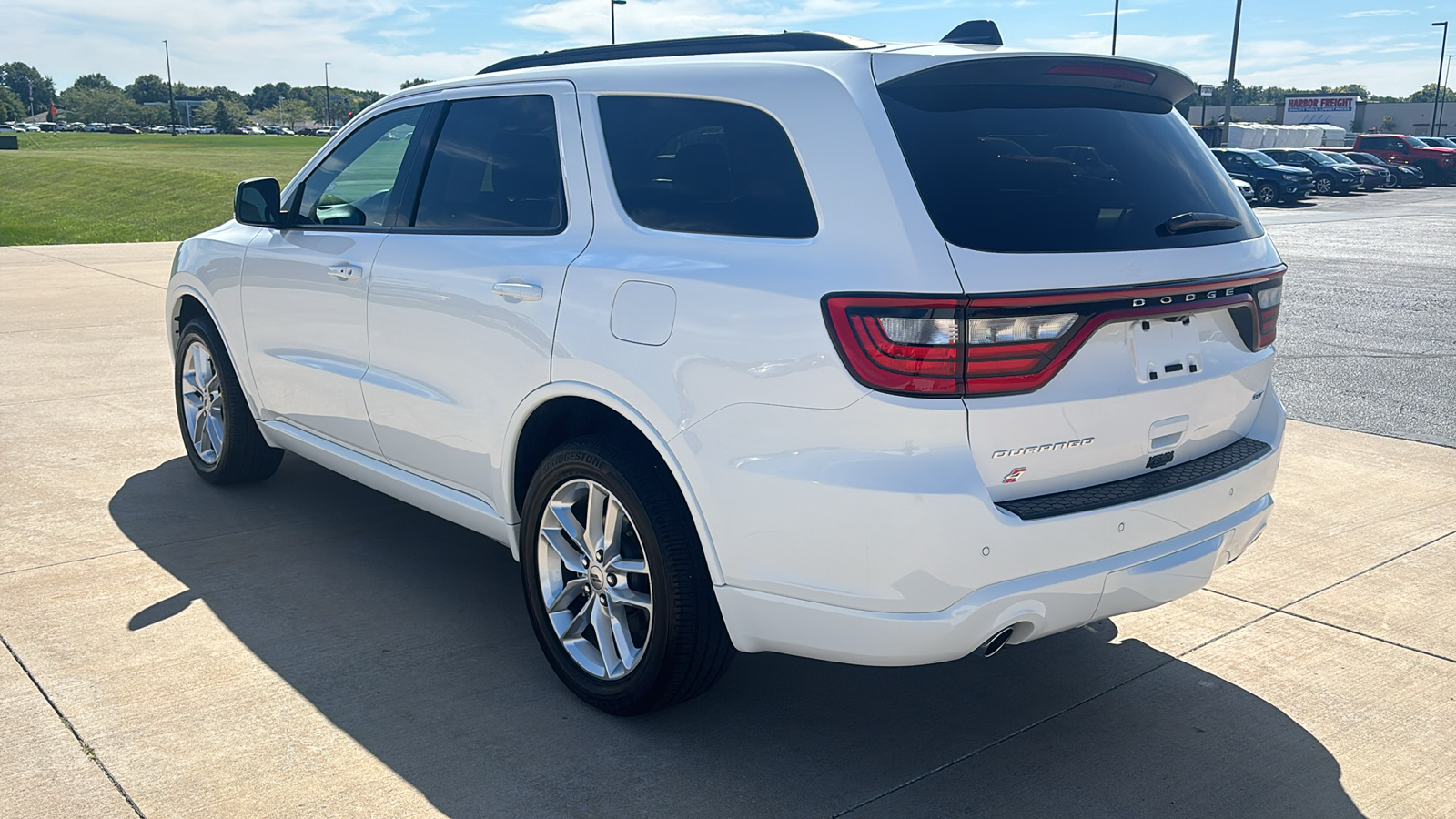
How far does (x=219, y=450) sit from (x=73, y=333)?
5230mm

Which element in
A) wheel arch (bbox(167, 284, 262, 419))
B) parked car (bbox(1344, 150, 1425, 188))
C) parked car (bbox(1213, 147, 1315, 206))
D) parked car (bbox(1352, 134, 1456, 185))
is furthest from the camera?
parked car (bbox(1352, 134, 1456, 185))

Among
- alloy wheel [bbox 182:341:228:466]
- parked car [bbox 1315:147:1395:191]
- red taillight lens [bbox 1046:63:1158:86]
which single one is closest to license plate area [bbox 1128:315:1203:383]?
red taillight lens [bbox 1046:63:1158:86]

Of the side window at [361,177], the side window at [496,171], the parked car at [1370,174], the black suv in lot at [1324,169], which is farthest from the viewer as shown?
the parked car at [1370,174]

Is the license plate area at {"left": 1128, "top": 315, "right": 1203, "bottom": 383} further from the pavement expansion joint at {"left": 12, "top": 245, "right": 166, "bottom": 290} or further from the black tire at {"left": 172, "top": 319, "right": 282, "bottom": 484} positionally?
the pavement expansion joint at {"left": 12, "top": 245, "right": 166, "bottom": 290}

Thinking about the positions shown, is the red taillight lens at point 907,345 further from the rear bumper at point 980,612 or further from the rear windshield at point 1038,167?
the rear bumper at point 980,612

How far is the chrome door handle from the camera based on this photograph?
3.57m

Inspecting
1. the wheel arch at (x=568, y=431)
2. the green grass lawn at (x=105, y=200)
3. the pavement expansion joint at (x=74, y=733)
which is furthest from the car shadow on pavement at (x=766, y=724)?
the green grass lawn at (x=105, y=200)

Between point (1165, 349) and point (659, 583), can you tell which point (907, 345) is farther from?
point (659, 583)

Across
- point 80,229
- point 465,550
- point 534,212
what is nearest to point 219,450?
point 465,550

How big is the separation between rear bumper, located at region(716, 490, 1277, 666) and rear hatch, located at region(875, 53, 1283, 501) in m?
0.23

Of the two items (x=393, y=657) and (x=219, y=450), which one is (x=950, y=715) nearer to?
(x=393, y=657)

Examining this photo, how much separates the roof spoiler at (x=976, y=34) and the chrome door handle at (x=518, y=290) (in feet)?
4.70

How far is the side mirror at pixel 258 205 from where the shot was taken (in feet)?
16.2

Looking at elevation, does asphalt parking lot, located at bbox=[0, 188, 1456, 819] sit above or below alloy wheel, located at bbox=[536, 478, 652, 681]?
below
